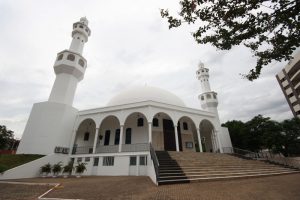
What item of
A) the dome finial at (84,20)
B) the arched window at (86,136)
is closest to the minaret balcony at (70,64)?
the dome finial at (84,20)

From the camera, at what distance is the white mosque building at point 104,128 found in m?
14.4

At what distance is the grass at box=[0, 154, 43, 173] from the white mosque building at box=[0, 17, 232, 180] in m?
0.54

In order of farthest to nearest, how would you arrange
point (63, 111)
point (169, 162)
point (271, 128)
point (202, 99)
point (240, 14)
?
point (202, 99) < point (271, 128) < point (63, 111) < point (169, 162) < point (240, 14)

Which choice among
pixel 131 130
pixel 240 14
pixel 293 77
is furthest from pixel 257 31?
pixel 293 77

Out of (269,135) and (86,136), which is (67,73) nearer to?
(86,136)

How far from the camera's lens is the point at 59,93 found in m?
18.5

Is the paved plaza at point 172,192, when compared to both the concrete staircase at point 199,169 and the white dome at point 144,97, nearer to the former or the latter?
the concrete staircase at point 199,169

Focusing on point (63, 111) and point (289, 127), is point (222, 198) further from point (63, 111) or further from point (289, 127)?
point (289, 127)

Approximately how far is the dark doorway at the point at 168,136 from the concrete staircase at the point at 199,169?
4.65 m

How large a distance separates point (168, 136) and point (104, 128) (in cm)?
805

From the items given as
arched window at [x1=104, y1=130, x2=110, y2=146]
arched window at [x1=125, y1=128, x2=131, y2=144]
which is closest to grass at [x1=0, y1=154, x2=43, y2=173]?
arched window at [x1=104, y1=130, x2=110, y2=146]

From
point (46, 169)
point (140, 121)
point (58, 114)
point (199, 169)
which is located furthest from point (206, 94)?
point (46, 169)

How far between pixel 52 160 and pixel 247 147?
1024 inches

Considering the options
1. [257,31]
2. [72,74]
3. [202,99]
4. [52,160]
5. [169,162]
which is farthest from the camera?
[202,99]
